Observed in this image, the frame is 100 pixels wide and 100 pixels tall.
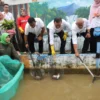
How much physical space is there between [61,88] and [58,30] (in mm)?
1502

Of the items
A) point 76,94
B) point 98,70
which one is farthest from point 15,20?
point 76,94

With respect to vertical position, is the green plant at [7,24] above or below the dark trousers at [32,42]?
above

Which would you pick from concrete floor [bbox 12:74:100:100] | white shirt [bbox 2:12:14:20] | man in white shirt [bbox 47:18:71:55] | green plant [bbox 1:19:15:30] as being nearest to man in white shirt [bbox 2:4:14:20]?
white shirt [bbox 2:12:14:20]

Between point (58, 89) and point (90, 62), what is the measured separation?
1162 mm

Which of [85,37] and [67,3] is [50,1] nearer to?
[67,3]

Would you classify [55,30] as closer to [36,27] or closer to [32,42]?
[36,27]

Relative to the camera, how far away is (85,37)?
19.8 ft

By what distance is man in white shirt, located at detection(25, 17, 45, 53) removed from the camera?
598cm

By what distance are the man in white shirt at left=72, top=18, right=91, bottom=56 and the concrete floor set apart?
0.65m

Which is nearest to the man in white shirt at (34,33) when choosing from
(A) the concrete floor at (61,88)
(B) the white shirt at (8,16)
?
(B) the white shirt at (8,16)

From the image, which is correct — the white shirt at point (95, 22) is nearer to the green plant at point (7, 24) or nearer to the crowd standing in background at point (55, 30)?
the crowd standing in background at point (55, 30)

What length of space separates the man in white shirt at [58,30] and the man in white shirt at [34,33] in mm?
245

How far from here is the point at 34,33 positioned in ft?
20.3

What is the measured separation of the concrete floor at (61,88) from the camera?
15.1 feet
